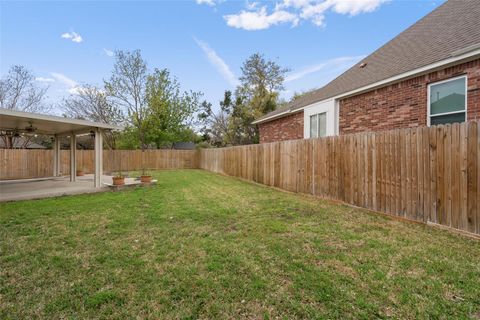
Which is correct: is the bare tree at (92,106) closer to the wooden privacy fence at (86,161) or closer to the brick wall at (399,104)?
the wooden privacy fence at (86,161)

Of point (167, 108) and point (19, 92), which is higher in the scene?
point (19, 92)

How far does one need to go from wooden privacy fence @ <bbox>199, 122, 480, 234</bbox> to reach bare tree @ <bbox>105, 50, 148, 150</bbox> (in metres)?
18.7

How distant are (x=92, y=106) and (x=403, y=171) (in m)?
25.8

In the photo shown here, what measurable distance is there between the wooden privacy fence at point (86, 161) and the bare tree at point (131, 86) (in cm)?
316

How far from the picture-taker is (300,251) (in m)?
3.40

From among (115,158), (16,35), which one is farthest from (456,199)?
(115,158)

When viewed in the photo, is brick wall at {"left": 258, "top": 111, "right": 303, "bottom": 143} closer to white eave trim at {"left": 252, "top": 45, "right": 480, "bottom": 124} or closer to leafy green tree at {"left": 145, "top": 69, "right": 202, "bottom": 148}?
white eave trim at {"left": 252, "top": 45, "right": 480, "bottom": 124}

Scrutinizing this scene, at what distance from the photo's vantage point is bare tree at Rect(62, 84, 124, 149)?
902 inches

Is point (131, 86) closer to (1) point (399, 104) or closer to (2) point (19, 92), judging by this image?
(2) point (19, 92)

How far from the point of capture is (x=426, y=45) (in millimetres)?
7301

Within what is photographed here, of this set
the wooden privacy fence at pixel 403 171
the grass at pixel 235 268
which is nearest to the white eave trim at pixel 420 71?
the wooden privacy fence at pixel 403 171

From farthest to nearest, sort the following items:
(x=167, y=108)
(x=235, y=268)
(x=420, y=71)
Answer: (x=167, y=108), (x=420, y=71), (x=235, y=268)

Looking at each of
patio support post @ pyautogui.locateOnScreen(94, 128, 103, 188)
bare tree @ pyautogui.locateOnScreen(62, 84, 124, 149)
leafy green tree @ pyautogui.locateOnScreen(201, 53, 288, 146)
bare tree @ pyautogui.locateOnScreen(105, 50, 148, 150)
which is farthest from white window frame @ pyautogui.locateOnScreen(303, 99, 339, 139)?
bare tree @ pyautogui.locateOnScreen(62, 84, 124, 149)

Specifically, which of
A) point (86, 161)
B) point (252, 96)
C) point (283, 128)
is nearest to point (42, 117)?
point (283, 128)
